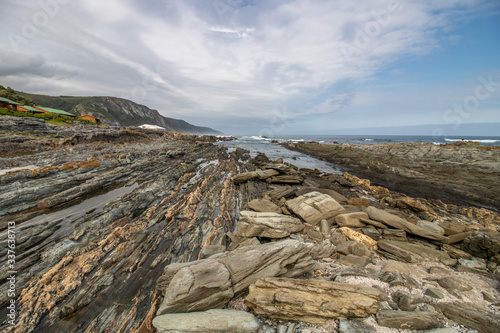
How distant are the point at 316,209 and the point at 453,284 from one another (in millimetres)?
5348

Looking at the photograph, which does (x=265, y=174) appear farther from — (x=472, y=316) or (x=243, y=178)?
(x=472, y=316)

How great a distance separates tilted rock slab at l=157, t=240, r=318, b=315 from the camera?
404 centimetres

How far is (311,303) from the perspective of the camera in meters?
4.11

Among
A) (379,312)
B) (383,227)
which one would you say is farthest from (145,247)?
(383,227)

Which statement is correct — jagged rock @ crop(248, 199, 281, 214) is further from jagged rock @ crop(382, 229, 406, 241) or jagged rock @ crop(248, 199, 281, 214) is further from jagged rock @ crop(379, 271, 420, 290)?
jagged rock @ crop(379, 271, 420, 290)

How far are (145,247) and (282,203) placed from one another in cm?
835

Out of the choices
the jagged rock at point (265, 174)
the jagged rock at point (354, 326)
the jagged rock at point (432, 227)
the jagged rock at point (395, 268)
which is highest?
the jagged rock at point (265, 174)

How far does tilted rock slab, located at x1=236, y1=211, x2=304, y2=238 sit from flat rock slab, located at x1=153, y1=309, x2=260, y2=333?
4.14 m

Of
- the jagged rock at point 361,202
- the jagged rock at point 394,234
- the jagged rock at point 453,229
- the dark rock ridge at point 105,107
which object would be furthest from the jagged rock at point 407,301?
the dark rock ridge at point 105,107

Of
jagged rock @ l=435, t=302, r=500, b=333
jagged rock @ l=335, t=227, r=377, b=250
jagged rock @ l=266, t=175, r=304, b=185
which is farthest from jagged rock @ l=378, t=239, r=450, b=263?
jagged rock @ l=266, t=175, r=304, b=185

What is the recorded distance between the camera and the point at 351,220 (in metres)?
8.88

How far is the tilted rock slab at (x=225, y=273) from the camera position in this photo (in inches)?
159

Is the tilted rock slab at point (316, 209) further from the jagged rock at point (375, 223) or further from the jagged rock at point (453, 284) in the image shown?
the jagged rock at point (453, 284)

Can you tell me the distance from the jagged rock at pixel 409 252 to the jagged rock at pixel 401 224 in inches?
26.7
